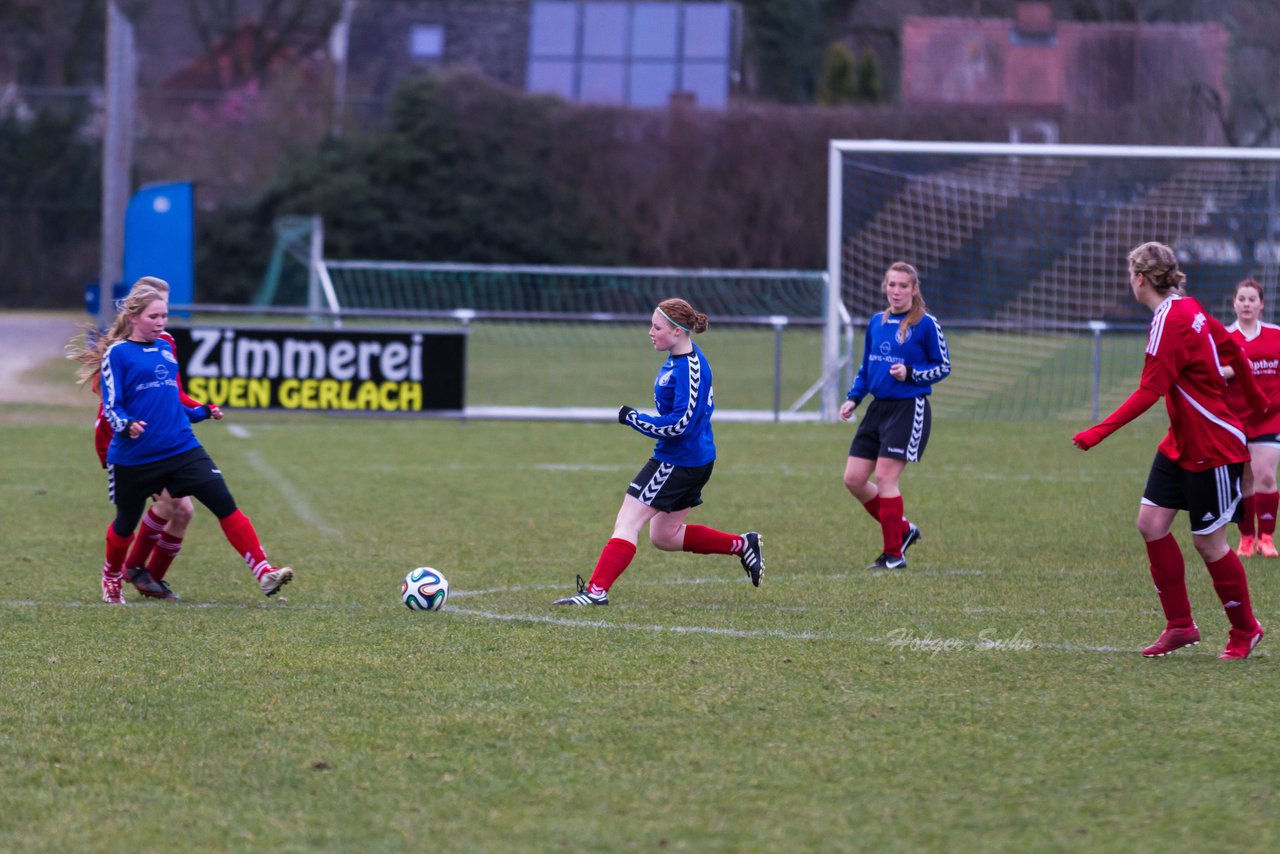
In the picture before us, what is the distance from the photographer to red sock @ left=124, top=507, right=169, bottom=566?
7.95 meters

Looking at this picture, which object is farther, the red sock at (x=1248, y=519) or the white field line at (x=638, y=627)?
the red sock at (x=1248, y=519)

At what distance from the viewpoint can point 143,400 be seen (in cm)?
760

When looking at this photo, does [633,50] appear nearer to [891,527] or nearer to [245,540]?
[891,527]

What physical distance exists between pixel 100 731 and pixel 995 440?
12.2 m

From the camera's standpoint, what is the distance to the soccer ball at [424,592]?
24.5 ft

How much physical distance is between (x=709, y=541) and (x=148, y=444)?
2.86 metres

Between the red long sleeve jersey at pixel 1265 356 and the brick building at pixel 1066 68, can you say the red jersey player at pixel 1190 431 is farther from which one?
the brick building at pixel 1066 68

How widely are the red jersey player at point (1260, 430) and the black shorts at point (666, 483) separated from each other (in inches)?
137

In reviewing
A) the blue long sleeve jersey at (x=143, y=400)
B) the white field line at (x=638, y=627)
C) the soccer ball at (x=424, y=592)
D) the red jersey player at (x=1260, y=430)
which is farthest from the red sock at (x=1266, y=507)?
the blue long sleeve jersey at (x=143, y=400)

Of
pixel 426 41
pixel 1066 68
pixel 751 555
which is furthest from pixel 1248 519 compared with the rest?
pixel 426 41

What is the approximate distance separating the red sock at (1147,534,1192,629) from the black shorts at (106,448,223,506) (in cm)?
439

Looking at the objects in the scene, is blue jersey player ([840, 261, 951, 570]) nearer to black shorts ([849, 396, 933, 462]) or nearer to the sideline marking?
black shorts ([849, 396, 933, 462])

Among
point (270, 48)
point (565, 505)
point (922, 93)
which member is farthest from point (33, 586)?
point (270, 48)

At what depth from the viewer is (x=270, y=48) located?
166 feet
